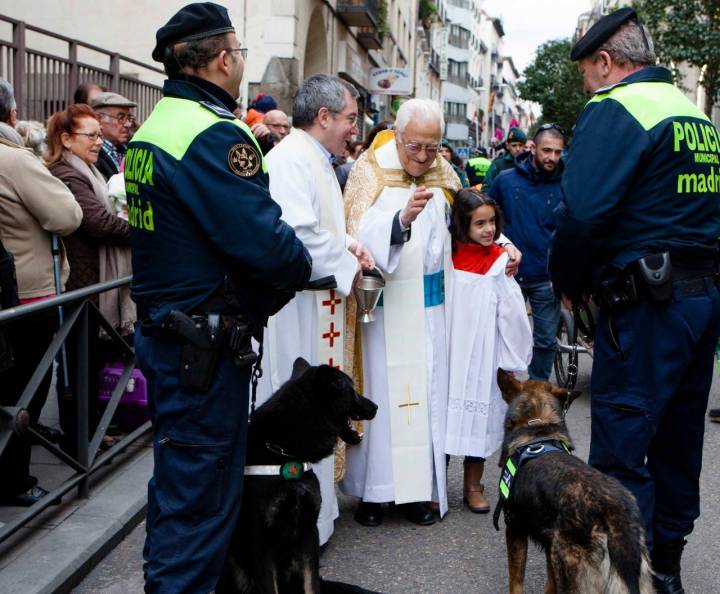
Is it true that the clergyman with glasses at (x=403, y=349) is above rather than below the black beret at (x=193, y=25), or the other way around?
below

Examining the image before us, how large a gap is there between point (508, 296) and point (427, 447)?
0.94 m

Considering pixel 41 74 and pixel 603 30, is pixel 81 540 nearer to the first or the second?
pixel 603 30

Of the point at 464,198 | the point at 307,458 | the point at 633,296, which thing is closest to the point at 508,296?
the point at 464,198

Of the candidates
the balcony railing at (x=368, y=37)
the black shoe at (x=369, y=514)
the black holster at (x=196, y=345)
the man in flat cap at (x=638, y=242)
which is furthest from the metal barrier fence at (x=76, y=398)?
the balcony railing at (x=368, y=37)

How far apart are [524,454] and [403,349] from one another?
1.32 metres

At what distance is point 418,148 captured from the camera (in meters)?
4.50

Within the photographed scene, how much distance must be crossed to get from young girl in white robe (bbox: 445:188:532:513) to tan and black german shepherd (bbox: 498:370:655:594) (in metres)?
1.07

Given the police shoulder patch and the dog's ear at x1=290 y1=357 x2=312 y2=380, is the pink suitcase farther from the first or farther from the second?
the police shoulder patch

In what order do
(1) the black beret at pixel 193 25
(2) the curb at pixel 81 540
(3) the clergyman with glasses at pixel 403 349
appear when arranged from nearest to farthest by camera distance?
(1) the black beret at pixel 193 25 → (2) the curb at pixel 81 540 → (3) the clergyman with glasses at pixel 403 349

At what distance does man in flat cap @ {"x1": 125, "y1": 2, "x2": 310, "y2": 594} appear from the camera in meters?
2.77

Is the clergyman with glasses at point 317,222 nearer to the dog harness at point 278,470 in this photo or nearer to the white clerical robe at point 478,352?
the white clerical robe at point 478,352

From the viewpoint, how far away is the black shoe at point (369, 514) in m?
4.73

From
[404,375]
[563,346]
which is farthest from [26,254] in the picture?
[563,346]

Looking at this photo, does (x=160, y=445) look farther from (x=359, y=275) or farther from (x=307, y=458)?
(x=359, y=275)
